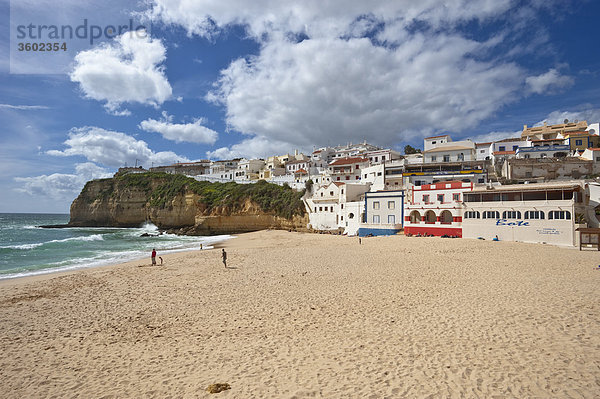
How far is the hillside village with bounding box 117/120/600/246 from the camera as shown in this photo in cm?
2603

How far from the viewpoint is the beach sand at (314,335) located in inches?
246

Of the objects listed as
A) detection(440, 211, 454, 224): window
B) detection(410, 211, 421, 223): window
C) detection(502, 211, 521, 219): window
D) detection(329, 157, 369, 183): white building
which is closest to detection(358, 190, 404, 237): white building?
detection(410, 211, 421, 223): window

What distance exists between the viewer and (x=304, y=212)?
160 feet

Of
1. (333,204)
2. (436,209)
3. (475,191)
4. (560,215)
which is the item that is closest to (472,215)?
(475,191)

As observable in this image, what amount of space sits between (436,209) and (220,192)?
39042mm

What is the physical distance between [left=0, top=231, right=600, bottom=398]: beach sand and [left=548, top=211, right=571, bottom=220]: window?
10.6 meters

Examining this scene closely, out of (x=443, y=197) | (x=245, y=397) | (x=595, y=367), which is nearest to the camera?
(x=245, y=397)

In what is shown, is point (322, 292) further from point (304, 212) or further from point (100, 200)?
point (100, 200)

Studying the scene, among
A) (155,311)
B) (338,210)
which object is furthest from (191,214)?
(155,311)

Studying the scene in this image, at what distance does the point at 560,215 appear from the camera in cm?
2511

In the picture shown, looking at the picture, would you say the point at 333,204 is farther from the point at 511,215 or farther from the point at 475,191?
the point at 511,215

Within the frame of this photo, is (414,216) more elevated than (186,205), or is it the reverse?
(186,205)

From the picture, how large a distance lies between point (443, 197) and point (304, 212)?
21487 millimetres

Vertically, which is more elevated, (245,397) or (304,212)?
(304,212)
